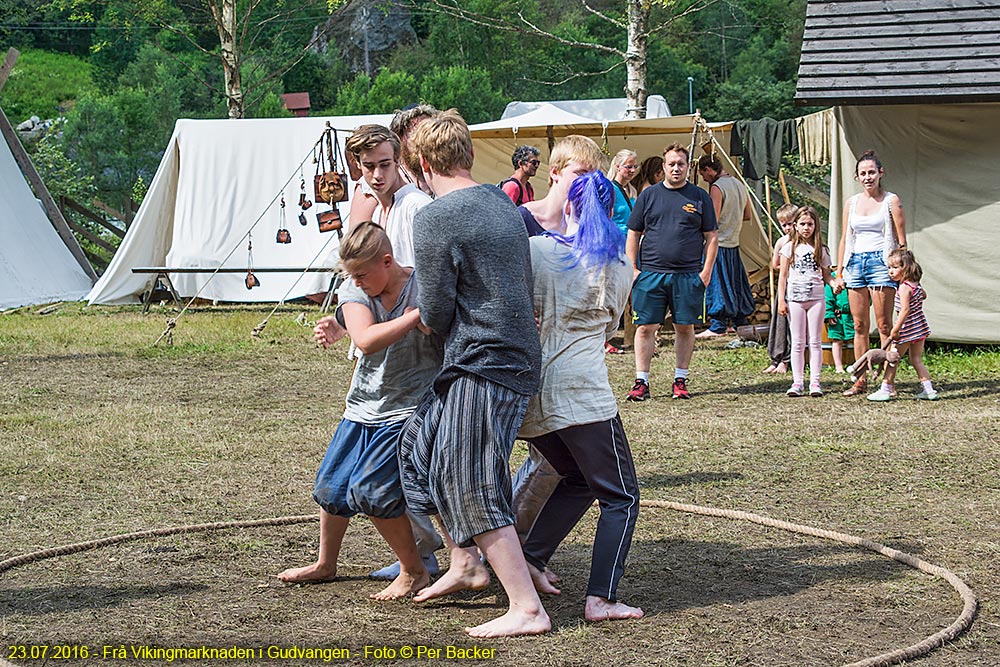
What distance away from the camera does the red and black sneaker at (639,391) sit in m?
8.76

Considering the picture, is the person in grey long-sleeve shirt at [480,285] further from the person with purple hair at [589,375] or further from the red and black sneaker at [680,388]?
the red and black sneaker at [680,388]

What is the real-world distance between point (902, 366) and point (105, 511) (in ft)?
23.5

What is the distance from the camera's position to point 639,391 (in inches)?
345

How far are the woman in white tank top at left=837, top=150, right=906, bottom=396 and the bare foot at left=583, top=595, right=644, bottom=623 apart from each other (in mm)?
5413

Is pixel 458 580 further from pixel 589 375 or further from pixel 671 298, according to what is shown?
pixel 671 298

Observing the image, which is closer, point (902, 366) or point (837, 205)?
point (902, 366)

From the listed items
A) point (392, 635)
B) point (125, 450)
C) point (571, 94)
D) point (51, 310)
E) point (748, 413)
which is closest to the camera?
point (392, 635)

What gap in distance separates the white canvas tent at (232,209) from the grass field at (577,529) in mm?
7240

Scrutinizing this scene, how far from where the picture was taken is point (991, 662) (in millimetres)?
3568

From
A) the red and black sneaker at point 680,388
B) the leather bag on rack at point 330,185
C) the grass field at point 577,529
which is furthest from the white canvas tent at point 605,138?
the red and black sneaker at point 680,388

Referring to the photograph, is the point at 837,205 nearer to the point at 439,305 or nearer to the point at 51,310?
the point at 439,305

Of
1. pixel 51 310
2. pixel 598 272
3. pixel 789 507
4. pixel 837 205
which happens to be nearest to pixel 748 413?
pixel 789 507

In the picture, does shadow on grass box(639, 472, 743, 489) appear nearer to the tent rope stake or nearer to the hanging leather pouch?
the tent rope stake

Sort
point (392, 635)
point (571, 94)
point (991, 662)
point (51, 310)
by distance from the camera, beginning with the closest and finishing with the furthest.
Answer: point (991, 662) < point (392, 635) < point (51, 310) < point (571, 94)
